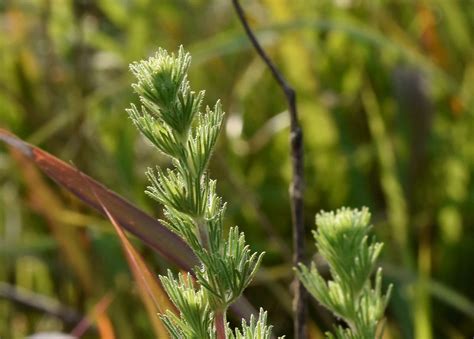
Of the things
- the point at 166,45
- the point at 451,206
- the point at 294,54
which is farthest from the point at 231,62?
the point at 451,206

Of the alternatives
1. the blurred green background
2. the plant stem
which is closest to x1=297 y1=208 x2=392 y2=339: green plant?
the plant stem

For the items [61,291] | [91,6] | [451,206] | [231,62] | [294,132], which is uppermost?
[91,6]

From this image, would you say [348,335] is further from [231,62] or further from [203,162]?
[231,62]

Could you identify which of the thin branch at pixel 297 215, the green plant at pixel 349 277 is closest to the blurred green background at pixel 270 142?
the thin branch at pixel 297 215

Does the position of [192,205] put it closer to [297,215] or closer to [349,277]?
[349,277]

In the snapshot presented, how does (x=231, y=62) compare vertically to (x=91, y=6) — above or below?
below

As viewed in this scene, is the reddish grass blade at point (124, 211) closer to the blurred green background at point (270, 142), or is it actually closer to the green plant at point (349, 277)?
the green plant at point (349, 277)
